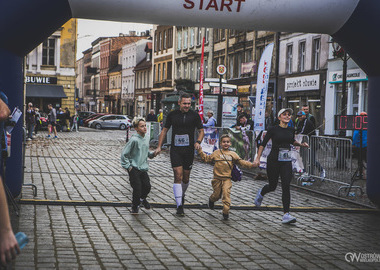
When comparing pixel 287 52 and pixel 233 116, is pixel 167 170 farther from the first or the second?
pixel 287 52

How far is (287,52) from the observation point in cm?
3978

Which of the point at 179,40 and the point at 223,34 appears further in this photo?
the point at 179,40

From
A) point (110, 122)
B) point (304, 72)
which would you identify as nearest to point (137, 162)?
point (304, 72)

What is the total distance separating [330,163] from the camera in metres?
13.8

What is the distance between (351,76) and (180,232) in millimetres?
25449

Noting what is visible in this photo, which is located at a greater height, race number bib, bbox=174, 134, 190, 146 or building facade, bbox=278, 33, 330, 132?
building facade, bbox=278, 33, 330, 132

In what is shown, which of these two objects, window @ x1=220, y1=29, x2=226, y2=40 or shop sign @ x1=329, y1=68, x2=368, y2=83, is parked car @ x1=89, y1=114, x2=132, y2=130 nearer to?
window @ x1=220, y1=29, x2=226, y2=40

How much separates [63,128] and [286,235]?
126ft

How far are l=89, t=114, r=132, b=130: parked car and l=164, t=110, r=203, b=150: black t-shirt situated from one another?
149 ft

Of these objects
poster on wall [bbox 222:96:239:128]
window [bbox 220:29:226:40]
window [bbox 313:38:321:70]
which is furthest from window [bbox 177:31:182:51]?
poster on wall [bbox 222:96:239:128]

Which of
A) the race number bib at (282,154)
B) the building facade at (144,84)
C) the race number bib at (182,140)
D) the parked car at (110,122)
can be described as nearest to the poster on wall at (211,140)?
the race number bib at (182,140)

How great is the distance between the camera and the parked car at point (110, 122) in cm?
5512

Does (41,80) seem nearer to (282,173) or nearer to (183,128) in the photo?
(183,128)

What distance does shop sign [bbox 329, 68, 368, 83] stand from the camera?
3048 centimetres
